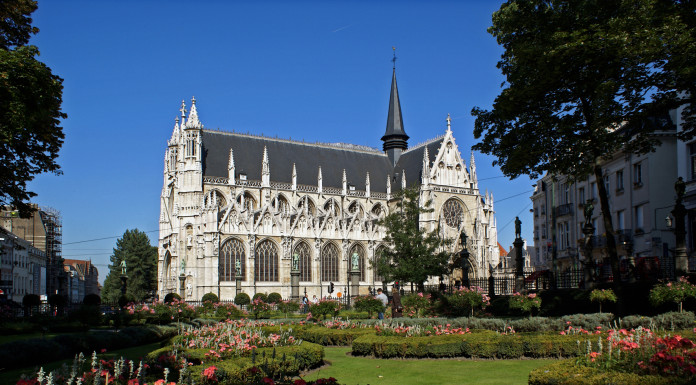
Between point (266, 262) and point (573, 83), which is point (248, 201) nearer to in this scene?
A: point (266, 262)

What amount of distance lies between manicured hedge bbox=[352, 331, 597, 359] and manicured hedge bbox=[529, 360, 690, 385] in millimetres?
4248

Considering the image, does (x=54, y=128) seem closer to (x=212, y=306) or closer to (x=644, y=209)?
(x=212, y=306)

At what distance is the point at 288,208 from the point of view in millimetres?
59938

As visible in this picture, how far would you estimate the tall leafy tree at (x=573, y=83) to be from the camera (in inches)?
732

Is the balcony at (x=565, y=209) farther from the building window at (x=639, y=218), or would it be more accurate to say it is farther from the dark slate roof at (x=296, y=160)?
the dark slate roof at (x=296, y=160)

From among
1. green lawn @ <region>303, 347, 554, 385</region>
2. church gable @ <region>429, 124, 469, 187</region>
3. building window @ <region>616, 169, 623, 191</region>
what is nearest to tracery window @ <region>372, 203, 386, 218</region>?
church gable @ <region>429, 124, 469, 187</region>

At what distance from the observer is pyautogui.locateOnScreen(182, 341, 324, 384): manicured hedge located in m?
10.6

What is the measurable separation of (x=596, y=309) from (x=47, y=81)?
2046 centimetres

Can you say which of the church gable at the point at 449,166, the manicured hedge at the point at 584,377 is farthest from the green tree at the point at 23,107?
the church gable at the point at 449,166

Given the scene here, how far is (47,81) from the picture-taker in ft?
55.6

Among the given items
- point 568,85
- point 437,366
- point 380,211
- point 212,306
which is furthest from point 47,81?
point 380,211

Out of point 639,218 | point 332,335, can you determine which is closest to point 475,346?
point 332,335

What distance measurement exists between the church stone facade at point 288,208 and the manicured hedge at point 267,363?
115 ft

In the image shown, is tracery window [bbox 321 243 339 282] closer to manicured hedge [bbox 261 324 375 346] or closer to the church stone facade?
the church stone facade
